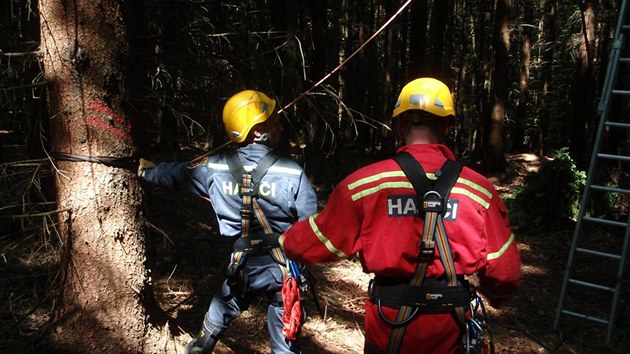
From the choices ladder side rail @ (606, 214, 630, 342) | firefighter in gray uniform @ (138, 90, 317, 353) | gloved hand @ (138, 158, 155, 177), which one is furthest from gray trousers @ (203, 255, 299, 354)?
ladder side rail @ (606, 214, 630, 342)

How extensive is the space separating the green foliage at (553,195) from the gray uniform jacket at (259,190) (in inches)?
286

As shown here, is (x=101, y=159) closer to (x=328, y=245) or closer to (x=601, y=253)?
(x=328, y=245)

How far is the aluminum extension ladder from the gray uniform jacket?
347 centimetres

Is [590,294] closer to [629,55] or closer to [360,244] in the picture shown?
[629,55]

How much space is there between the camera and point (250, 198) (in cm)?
339

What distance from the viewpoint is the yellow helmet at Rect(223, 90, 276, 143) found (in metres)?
3.55

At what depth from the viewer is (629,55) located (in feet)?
24.6

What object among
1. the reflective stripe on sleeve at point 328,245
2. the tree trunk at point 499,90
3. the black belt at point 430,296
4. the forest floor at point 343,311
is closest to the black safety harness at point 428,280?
the black belt at point 430,296

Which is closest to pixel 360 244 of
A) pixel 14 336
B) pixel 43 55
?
pixel 43 55

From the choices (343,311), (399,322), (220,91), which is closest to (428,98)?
(399,322)

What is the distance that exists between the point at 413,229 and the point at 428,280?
26 cm

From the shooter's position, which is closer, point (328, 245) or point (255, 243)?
point (328, 245)

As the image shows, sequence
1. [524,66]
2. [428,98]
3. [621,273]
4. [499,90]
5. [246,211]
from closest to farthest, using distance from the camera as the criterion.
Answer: [428,98], [246,211], [621,273], [499,90], [524,66]

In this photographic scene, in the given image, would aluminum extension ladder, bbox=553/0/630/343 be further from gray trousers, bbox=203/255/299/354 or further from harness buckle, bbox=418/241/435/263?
harness buckle, bbox=418/241/435/263
